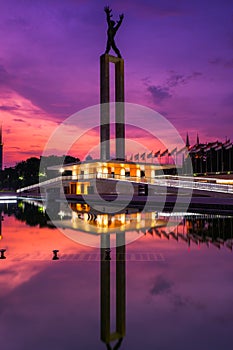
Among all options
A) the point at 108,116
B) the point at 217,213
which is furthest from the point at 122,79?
the point at 217,213

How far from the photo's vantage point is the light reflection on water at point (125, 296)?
4391 millimetres

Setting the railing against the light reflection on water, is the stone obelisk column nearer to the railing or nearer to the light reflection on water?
the railing

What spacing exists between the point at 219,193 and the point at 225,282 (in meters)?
23.1

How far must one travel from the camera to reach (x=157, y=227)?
14.6 m

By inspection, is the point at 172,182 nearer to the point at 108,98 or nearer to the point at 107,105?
the point at 107,105

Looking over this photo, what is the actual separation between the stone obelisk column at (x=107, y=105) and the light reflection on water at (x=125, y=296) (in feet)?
124

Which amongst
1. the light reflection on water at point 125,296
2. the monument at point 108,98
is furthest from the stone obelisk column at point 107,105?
the light reflection on water at point 125,296

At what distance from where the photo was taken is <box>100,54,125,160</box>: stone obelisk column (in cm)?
4766

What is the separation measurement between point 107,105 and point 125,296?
44.6m

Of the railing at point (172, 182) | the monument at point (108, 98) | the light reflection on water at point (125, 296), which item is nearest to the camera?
the light reflection on water at point (125, 296)

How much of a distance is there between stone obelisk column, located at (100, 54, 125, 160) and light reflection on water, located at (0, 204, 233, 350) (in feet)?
124

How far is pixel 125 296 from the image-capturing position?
5938 mm

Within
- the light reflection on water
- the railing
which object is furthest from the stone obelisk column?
the light reflection on water

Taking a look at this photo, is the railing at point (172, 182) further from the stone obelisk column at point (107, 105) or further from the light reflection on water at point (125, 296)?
the light reflection on water at point (125, 296)
